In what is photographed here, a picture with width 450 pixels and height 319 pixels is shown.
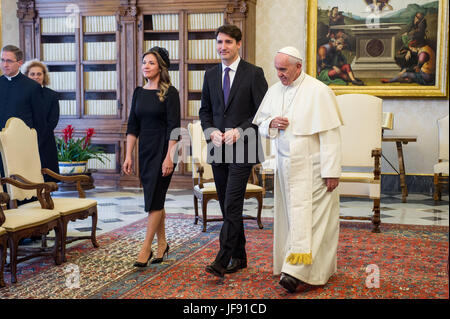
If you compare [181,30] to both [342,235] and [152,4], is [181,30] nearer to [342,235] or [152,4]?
[152,4]

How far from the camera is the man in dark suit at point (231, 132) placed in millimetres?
3656

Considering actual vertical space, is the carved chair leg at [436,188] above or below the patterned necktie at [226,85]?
below

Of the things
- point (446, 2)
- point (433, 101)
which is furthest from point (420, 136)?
point (446, 2)

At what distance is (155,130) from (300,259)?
138cm

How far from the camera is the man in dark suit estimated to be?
3.66 meters

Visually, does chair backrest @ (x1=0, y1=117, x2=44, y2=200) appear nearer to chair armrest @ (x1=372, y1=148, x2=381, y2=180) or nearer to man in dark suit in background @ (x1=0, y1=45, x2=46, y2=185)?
man in dark suit in background @ (x1=0, y1=45, x2=46, y2=185)

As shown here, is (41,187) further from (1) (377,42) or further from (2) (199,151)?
(1) (377,42)

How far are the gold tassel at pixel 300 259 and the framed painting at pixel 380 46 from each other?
203 inches

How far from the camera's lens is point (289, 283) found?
3.34 m

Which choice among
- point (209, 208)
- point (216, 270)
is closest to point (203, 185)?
point (209, 208)

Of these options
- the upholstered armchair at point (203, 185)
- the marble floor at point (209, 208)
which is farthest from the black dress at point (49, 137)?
A: the upholstered armchair at point (203, 185)

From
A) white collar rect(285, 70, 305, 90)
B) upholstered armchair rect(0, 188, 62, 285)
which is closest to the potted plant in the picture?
upholstered armchair rect(0, 188, 62, 285)

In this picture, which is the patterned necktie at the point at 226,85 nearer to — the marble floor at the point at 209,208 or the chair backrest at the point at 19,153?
the chair backrest at the point at 19,153
